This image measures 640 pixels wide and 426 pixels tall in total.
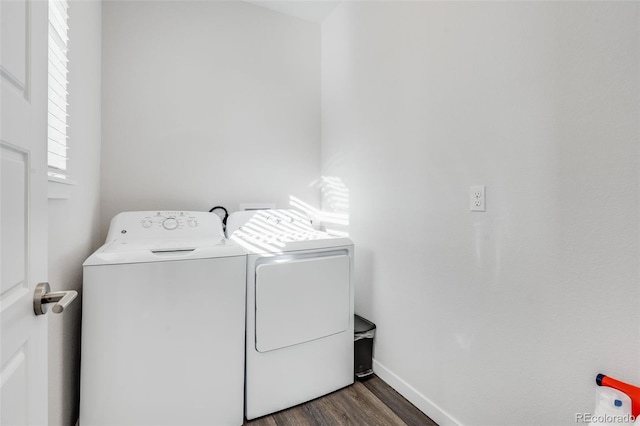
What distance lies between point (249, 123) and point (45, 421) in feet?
6.69

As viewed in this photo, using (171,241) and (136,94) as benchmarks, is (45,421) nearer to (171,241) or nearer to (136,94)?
(171,241)

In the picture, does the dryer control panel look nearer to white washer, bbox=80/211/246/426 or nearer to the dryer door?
white washer, bbox=80/211/246/426

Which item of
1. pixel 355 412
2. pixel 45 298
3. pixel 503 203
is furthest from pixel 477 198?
pixel 45 298

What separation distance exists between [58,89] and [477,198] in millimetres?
1753

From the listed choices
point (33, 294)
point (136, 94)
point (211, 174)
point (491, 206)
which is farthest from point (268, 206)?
point (33, 294)

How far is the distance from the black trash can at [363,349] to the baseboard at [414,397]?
64 mm

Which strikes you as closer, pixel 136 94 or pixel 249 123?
pixel 136 94

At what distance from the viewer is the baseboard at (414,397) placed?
149 cm

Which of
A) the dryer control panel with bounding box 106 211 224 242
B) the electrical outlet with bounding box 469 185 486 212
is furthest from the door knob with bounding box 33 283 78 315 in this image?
the electrical outlet with bounding box 469 185 486 212

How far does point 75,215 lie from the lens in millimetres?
1354

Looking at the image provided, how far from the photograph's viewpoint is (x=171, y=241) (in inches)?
67.0

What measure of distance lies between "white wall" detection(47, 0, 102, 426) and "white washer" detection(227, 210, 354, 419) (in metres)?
0.76

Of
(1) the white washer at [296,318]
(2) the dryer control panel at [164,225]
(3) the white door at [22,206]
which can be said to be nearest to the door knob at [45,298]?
(3) the white door at [22,206]

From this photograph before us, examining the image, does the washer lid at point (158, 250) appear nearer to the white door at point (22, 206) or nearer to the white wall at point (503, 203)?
the white door at point (22, 206)
